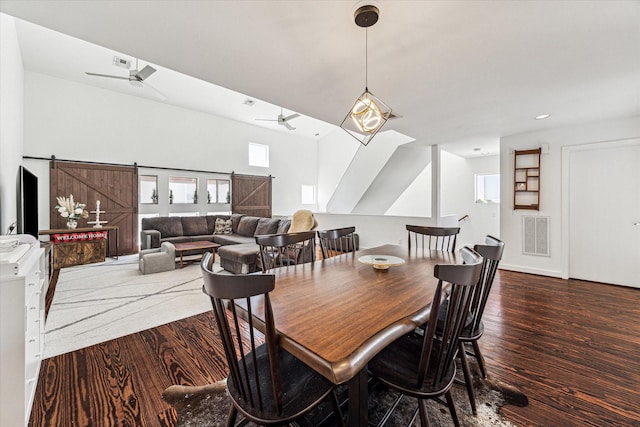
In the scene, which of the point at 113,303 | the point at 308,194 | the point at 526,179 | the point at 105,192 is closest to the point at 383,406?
the point at 113,303

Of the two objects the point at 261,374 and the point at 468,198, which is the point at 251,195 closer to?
the point at 468,198

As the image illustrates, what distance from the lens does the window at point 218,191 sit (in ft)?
24.7

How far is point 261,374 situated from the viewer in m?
1.18

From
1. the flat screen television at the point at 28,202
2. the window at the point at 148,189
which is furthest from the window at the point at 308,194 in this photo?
the flat screen television at the point at 28,202

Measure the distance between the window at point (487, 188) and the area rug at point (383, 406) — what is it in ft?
21.9

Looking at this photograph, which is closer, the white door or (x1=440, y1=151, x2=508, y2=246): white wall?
the white door

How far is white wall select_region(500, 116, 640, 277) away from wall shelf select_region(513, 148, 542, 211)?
0.06 meters

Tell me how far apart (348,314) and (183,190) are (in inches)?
282

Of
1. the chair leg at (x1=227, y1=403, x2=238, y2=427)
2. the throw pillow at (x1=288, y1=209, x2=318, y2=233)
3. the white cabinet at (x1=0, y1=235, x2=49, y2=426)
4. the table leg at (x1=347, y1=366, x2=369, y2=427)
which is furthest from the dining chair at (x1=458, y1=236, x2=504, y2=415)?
the throw pillow at (x1=288, y1=209, x2=318, y2=233)

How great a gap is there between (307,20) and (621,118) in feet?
16.2

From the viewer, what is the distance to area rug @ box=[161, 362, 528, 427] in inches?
57.1

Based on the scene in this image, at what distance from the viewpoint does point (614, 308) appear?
2992 millimetres

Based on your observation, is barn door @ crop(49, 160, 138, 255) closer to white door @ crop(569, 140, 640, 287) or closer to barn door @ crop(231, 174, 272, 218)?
barn door @ crop(231, 174, 272, 218)

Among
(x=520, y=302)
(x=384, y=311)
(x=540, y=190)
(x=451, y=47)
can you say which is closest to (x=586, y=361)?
(x=520, y=302)
